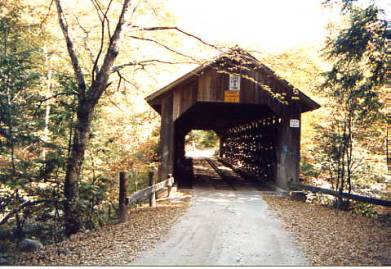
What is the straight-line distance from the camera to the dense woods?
6.46 meters

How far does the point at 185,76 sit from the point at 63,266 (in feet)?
21.8

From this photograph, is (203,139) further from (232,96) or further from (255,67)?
(255,67)

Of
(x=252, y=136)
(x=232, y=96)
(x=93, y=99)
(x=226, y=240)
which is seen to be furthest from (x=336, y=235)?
(x=252, y=136)

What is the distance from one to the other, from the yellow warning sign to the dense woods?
5.27 feet

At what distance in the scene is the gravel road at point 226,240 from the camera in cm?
465

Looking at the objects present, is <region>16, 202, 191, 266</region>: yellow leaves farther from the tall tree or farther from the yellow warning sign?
the yellow warning sign

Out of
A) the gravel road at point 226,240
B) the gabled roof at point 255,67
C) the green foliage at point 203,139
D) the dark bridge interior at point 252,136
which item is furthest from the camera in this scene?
the green foliage at point 203,139

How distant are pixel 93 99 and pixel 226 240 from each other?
3553 millimetres

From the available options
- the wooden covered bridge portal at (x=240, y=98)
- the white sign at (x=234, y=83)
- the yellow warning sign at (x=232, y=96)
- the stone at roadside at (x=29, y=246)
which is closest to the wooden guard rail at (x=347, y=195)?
the wooden covered bridge portal at (x=240, y=98)

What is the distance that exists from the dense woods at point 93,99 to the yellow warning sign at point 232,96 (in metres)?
1.61

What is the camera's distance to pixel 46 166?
6.90m

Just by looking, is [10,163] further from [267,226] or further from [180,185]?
[180,185]

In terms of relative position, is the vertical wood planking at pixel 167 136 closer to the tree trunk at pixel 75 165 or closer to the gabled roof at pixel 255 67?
the gabled roof at pixel 255 67

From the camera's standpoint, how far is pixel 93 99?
6715 mm
